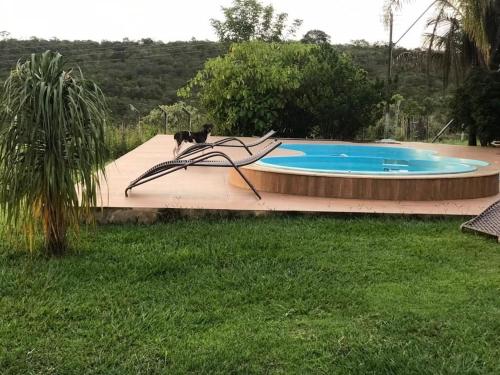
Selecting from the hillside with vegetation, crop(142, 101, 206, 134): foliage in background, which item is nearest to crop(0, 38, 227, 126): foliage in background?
the hillside with vegetation

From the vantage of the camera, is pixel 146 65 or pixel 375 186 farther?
Answer: pixel 146 65

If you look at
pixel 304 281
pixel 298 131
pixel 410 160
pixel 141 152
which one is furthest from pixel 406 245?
pixel 298 131

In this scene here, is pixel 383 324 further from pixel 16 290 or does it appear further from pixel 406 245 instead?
pixel 16 290

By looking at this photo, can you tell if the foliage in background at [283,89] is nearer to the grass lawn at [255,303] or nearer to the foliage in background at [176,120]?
the foliage in background at [176,120]

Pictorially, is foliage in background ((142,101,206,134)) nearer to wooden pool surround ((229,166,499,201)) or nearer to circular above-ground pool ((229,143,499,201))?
circular above-ground pool ((229,143,499,201))

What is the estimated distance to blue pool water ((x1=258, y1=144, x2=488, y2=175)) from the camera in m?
8.95

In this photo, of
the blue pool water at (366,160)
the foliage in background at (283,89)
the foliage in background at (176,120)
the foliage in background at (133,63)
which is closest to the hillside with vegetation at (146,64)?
the foliage in background at (133,63)

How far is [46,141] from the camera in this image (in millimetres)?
3691

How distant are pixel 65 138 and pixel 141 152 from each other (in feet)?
22.6

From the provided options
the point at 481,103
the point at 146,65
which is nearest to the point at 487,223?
the point at 481,103

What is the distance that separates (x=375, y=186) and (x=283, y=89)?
8.38m

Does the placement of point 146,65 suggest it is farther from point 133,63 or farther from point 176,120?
point 176,120

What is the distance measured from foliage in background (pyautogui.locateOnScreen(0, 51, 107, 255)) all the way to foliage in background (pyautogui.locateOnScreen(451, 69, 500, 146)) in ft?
37.0

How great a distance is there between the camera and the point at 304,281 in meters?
3.60
